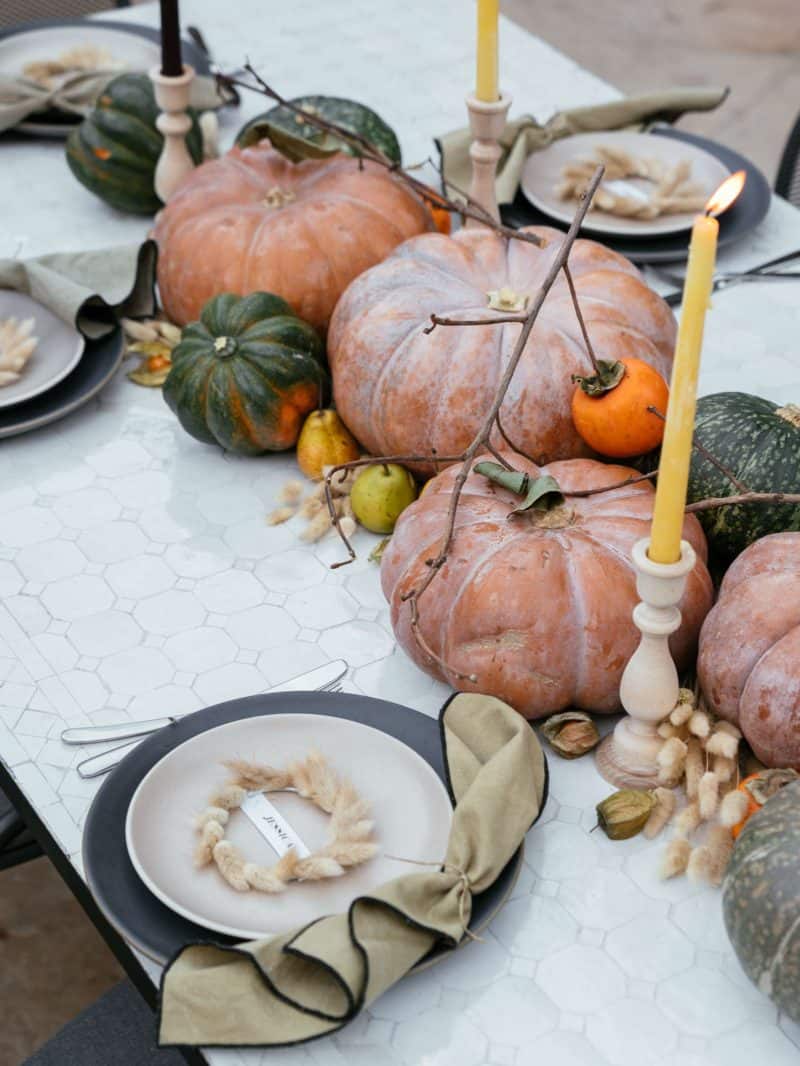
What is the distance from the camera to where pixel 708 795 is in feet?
3.69

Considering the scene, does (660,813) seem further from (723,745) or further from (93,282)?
(93,282)

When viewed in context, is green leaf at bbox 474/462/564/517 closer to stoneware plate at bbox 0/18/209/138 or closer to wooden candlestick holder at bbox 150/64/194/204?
wooden candlestick holder at bbox 150/64/194/204

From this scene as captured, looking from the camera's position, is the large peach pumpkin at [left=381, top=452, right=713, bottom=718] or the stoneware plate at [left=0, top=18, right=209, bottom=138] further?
the stoneware plate at [left=0, top=18, right=209, bottom=138]

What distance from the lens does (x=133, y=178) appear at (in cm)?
202

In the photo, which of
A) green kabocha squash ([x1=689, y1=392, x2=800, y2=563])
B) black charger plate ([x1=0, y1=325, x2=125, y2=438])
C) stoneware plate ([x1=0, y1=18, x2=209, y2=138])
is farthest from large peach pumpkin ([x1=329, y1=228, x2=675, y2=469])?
stoneware plate ([x1=0, y1=18, x2=209, y2=138])

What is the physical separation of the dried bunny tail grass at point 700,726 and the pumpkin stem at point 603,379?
362 millimetres

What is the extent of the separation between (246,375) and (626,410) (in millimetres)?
439

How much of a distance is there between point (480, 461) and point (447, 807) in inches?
14.1

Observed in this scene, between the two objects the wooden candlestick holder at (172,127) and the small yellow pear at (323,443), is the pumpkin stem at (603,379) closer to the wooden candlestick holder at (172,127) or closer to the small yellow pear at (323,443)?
the small yellow pear at (323,443)

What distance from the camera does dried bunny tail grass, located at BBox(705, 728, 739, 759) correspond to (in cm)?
114

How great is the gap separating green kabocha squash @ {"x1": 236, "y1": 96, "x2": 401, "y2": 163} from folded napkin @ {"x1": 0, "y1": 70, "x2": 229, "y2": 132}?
0.25 metres

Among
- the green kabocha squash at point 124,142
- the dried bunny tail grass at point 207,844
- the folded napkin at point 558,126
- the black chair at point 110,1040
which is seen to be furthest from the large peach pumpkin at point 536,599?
the green kabocha squash at point 124,142

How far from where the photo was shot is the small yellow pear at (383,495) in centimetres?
147

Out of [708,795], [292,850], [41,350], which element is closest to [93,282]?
[41,350]
